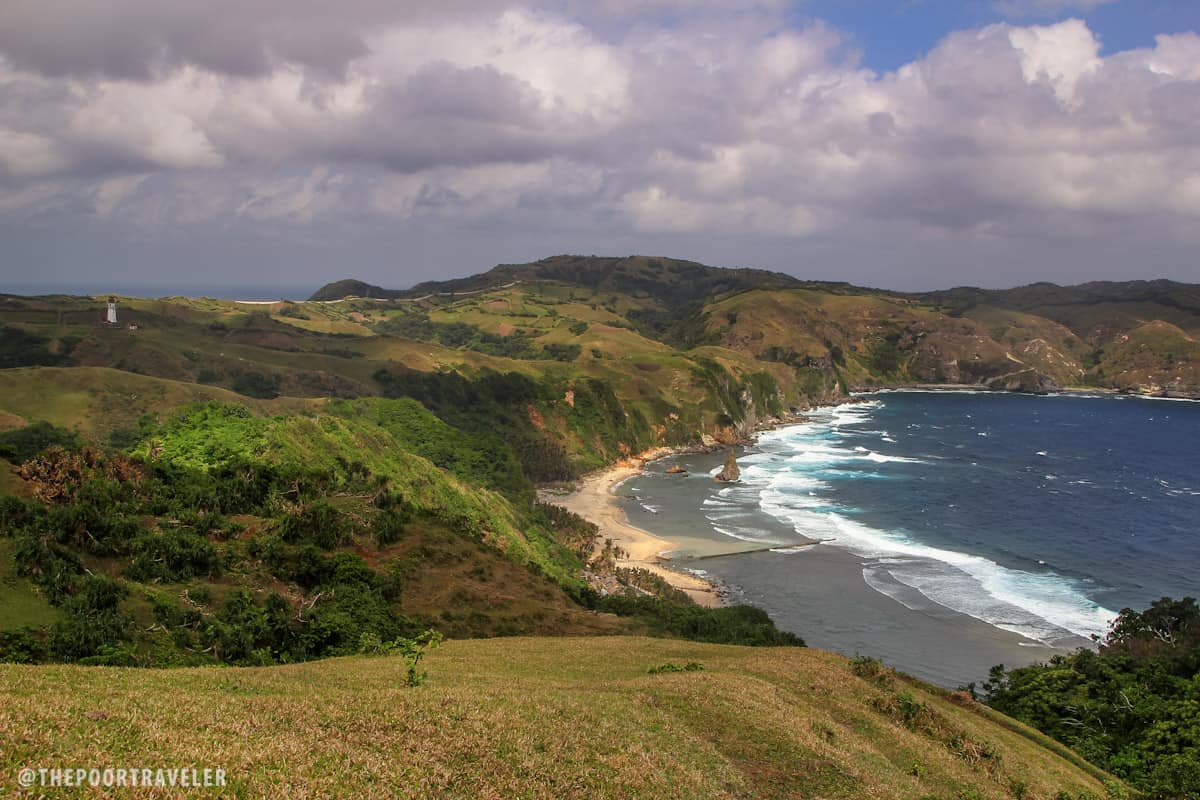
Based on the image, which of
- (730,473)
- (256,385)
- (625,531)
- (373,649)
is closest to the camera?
(373,649)

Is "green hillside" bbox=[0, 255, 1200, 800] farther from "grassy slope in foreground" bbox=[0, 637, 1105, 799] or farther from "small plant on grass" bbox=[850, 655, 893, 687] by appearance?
"small plant on grass" bbox=[850, 655, 893, 687]

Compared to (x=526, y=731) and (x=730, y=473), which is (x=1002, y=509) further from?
(x=526, y=731)

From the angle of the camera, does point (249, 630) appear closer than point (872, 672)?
No

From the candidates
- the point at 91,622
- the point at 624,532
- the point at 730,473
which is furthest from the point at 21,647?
the point at 730,473

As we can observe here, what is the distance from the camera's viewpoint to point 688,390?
520 ft

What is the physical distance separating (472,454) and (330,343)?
80.5m

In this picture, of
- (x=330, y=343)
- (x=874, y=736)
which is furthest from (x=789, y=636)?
(x=330, y=343)

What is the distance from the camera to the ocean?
185 feet

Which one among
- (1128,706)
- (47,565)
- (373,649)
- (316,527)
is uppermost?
(47,565)

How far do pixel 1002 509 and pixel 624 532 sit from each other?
4706 cm

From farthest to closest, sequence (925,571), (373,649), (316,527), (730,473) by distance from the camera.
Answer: (730,473) < (925,571) < (316,527) < (373,649)

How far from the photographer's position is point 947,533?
269 feet

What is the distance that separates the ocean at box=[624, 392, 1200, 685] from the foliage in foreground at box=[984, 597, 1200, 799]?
31.3 ft

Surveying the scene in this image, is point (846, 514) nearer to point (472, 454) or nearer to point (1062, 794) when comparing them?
point (472, 454)
